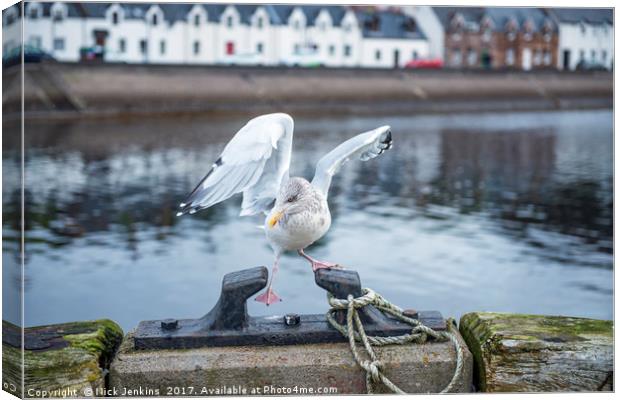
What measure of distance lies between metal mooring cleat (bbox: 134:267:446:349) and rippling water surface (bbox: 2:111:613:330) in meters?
0.84

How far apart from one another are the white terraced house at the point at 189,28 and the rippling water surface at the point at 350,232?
1.45 metres

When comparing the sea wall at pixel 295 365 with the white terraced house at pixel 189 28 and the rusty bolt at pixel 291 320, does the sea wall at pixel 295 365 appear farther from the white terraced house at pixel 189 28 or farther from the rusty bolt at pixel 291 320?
the white terraced house at pixel 189 28

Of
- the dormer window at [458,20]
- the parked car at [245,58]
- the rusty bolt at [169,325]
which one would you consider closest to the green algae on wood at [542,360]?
the rusty bolt at [169,325]

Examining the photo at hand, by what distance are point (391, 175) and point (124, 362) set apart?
15479mm

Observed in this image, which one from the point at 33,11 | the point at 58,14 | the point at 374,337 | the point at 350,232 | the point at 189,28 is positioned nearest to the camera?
the point at 374,337

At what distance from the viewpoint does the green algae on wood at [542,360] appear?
185 inches

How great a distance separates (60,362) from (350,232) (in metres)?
8.98

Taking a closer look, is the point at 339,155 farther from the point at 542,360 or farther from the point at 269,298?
the point at 542,360

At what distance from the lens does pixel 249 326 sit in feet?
15.7

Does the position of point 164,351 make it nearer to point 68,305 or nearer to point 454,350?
point 454,350

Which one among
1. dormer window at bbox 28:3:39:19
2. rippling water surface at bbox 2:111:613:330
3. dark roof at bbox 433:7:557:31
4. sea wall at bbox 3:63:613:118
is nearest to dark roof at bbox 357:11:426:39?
dark roof at bbox 433:7:557:31

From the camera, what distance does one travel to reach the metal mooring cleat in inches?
185

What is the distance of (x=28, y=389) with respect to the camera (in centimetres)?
454

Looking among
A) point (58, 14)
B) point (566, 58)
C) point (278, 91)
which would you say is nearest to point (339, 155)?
point (58, 14)
